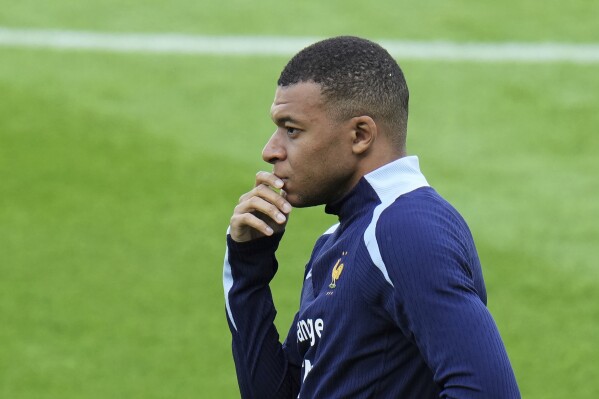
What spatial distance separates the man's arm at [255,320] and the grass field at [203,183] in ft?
10.3

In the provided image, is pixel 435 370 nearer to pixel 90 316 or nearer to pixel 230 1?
pixel 90 316

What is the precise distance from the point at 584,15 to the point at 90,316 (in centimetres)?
520

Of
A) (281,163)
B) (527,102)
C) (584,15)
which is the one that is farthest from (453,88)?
(281,163)

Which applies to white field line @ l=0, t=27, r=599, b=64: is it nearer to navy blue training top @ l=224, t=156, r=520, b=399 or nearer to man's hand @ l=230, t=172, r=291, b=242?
man's hand @ l=230, t=172, r=291, b=242

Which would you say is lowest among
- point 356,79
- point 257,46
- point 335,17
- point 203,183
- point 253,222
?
point 253,222

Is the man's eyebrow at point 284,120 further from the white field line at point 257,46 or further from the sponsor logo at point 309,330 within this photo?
the white field line at point 257,46

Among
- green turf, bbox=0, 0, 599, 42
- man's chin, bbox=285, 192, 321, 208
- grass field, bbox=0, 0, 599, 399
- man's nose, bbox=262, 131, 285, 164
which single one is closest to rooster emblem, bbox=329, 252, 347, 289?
man's chin, bbox=285, 192, 321, 208

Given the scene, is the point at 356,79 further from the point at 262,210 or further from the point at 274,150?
the point at 262,210

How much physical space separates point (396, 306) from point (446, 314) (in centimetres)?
12

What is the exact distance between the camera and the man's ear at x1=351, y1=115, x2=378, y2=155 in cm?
277

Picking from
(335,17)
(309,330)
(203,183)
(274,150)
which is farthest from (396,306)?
(335,17)

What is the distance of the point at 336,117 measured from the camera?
110 inches

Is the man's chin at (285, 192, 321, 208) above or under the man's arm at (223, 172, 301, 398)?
above

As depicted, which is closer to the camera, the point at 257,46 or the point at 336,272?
the point at 336,272
